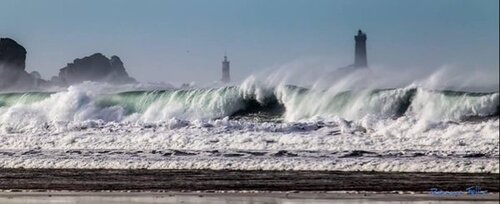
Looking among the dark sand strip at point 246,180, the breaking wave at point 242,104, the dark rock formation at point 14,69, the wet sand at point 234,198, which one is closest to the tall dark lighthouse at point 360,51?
the breaking wave at point 242,104

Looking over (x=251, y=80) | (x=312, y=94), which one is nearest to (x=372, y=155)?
(x=312, y=94)

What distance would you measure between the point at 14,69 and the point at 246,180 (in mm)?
21876

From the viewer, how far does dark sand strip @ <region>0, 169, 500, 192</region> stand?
14.3 m

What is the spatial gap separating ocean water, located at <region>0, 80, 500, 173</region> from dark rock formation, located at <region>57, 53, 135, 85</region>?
2252mm

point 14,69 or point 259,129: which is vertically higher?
point 14,69

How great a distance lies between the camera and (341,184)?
14594 mm

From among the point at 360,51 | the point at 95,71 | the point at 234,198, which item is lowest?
the point at 234,198

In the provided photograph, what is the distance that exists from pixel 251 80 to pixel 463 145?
28.1 feet

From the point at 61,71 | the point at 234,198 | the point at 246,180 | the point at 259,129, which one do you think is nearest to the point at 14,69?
the point at 61,71

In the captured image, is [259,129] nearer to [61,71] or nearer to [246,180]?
[246,180]

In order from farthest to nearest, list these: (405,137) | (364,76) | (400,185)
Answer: (364,76), (405,137), (400,185)

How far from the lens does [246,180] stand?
15.4m

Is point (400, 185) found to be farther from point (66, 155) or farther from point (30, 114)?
point (30, 114)

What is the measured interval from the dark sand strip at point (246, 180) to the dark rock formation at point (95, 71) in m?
11.9
